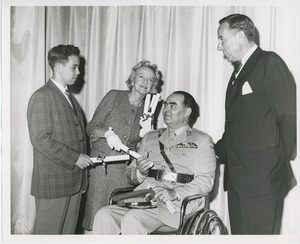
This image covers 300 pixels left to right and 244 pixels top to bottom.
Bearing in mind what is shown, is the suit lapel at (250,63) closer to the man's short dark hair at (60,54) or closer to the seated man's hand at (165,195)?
the seated man's hand at (165,195)

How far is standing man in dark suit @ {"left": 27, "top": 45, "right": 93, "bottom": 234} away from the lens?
2016mm

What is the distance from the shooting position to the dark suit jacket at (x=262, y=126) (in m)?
2.00

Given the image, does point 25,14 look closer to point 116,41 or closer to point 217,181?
point 116,41

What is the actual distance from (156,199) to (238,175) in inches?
18.8

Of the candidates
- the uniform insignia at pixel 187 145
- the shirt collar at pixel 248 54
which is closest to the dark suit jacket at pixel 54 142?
the uniform insignia at pixel 187 145

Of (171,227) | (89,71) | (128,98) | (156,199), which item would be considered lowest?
(171,227)

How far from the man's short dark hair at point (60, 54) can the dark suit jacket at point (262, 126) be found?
969 mm

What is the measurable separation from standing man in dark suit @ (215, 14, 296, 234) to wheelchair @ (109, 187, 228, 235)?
12cm

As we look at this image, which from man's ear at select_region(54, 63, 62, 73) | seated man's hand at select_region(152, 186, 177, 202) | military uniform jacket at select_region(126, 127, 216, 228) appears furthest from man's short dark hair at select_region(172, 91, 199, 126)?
man's ear at select_region(54, 63, 62, 73)

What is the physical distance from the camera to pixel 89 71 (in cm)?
223

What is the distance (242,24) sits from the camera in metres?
2.06

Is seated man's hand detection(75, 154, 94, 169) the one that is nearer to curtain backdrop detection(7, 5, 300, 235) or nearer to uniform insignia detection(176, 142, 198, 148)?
curtain backdrop detection(7, 5, 300, 235)

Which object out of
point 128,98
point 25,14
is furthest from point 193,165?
point 25,14

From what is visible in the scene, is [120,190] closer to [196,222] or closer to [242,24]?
[196,222]
